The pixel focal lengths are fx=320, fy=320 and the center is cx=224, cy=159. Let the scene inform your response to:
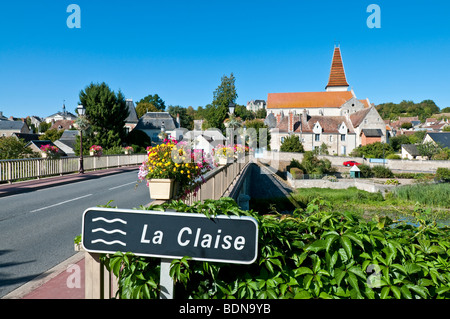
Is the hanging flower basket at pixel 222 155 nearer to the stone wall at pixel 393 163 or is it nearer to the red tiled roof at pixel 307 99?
the stone wall at pixel 393 163

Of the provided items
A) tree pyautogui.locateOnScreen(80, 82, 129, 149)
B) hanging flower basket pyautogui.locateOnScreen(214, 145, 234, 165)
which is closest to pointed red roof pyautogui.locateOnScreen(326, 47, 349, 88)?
tree pyautogui.locateOnScreen(80, 82, 129, 149)

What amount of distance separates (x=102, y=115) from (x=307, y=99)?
64.6 m

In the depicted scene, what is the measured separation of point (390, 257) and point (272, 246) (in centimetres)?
67

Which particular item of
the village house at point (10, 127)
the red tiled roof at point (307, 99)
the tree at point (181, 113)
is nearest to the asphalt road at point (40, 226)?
the village house at point (10, 127)

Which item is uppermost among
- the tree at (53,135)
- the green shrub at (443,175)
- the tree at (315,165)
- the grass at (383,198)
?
the tree at (53,135)

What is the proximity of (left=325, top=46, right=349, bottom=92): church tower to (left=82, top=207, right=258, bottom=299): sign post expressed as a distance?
332 ft

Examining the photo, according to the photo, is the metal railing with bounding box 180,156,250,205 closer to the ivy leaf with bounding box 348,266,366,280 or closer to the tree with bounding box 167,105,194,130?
the ivy leaf with bounding box 348,266,366,280

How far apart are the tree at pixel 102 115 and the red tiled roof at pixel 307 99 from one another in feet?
189

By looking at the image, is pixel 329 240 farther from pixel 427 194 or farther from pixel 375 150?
pixel 375 150

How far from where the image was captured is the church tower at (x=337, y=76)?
94.9 meters

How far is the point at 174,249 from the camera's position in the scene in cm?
169

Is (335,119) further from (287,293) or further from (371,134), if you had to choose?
(287,293)

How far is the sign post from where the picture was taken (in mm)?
1659
